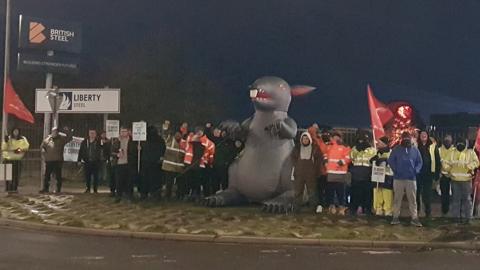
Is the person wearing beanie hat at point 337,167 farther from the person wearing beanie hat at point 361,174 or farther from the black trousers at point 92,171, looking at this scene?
the black trousers at point 92,171

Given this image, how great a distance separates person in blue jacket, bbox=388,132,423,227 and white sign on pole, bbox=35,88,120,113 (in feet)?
29.6

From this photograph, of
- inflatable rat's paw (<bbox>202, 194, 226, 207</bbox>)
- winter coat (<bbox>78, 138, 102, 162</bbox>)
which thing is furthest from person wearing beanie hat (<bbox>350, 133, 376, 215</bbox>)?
winter coat (<bbox>78, 138, 102, 162</bbox>)

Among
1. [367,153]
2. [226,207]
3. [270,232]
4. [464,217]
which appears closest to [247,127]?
[226,207]

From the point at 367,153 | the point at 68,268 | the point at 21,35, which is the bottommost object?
the point at 68,268

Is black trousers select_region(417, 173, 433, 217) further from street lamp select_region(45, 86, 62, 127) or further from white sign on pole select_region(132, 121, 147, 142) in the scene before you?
street lamp select_region(45, 86, 62, 127)

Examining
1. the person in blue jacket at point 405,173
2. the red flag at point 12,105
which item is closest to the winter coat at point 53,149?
the red flag at point 12,105

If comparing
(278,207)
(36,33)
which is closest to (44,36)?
(36,33)

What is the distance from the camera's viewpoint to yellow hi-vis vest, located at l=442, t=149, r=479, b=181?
44.6 feet

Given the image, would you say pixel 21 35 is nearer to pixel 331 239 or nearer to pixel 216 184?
pixel 216 184

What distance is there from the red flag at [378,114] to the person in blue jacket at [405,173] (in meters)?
3.20

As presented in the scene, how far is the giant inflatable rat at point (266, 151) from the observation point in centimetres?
1488

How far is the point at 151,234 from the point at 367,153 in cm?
525

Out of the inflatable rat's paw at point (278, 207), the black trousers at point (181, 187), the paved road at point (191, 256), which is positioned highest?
the black trousers at point (181, 187)

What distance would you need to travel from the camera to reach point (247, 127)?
15.4 metres
